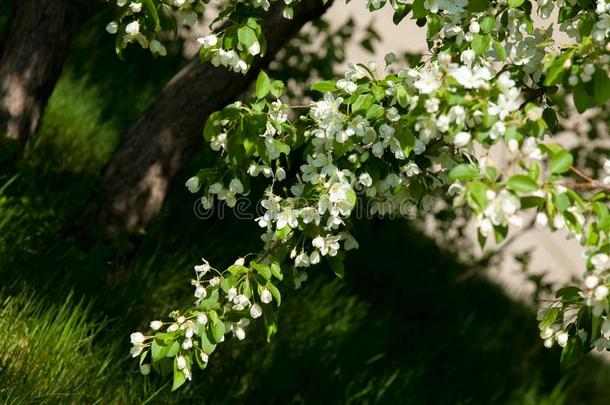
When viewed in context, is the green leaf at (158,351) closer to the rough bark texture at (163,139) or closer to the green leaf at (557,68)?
the green leaf at (557,68)

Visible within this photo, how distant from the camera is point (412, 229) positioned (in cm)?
532

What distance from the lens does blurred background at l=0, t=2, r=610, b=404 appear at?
3.14 meters

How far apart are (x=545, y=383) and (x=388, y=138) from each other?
8.44 ft

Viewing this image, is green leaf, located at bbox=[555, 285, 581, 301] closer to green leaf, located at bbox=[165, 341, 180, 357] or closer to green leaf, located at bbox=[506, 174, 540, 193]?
green leaf, located at bbox=[506, 174, 540, 193]

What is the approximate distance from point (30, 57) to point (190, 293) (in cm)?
117

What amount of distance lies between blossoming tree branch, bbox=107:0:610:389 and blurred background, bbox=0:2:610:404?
2.08ft

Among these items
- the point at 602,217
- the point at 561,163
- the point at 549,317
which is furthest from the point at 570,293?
the point at 561,163

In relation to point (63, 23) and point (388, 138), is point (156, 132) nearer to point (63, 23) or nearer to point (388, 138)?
point (63, 23)

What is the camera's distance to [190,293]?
149 inches

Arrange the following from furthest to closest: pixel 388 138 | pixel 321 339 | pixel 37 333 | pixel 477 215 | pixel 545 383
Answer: pixel 545 383
pixel 321 339
pixel 37 333
pixel 388 138
pixel 477 215

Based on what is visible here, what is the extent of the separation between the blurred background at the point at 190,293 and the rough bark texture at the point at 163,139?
10 cm

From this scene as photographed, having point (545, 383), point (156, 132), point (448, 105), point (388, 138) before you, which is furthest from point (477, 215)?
point (545, 383)

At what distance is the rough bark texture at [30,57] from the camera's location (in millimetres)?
3742

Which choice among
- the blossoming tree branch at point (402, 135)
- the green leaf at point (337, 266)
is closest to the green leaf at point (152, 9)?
the blossoming tree branch at point (402, 135)
